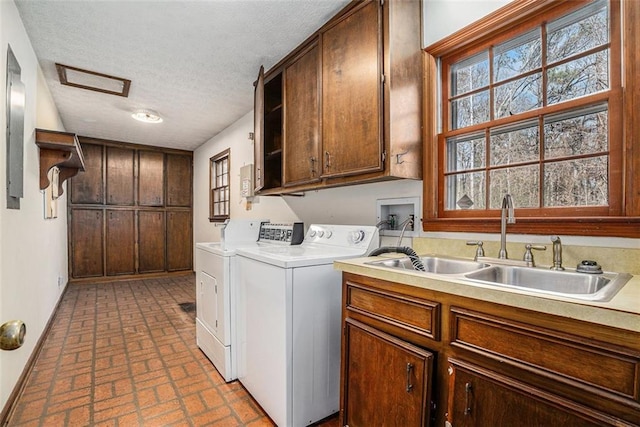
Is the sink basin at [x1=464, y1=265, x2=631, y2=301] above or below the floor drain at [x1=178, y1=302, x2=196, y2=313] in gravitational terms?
above

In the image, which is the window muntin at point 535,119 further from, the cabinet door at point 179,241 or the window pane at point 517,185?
the cabinet door at point 179,241

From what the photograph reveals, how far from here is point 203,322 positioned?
8.66 feet

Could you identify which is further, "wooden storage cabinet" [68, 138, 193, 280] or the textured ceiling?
"wooden storage cabinet" [68, 138, 193, 280]

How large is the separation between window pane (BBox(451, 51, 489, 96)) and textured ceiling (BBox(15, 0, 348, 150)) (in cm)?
84

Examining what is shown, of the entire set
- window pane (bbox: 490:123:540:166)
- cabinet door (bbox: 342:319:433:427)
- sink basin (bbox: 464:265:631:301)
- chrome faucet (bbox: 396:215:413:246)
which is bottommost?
cabinet door (bbox: 342:319:433:427)

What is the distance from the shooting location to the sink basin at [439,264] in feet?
5.08

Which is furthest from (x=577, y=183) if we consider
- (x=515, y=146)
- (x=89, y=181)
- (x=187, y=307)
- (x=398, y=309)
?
(x=89, y=181)

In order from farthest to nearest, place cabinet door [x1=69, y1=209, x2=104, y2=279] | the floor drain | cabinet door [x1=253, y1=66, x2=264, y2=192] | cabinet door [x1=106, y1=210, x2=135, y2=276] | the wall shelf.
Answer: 1. cabinet door [x1=106, y1=210, x2=135, y2=276]
2. cabinet door [x1=69, y1=209, x2=104, y2=279]
3. the floor drain
4. cabinet door [x1=253, y1=66, x2=264, y2=192]
5. the wall shelf

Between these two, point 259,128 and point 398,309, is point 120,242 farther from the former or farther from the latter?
point 398,309

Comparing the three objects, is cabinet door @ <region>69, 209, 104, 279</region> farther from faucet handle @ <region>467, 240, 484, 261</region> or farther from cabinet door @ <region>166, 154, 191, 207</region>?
faucet handle @ <region>467, 240, 484, 261</region>

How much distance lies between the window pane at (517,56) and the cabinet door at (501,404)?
1460 mm

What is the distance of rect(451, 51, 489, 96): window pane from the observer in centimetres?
177

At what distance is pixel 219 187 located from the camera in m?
5.11

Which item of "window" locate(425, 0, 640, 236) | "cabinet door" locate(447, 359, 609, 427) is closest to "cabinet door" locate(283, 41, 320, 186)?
"window" locate(425, 0, 640, 236)
